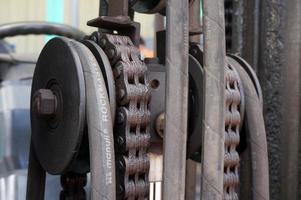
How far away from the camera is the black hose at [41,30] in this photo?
1.44m

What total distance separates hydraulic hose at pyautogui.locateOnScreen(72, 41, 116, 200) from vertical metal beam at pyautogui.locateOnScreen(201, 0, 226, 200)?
12cm

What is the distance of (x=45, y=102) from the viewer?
2.35 feet

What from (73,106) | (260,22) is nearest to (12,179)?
(73,106)

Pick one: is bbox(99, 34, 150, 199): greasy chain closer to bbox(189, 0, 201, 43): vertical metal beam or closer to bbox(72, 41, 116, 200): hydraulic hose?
bbox(72, 41, 116, 200): hydraulic hose

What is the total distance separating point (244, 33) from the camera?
1.04 m

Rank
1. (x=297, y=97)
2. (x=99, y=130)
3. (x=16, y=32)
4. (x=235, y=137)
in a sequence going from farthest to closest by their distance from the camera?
(x=16, y=32), (x=297, y=97), (x=235, y=137), (x=99, y=130)

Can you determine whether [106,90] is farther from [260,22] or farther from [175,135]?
[260,22]

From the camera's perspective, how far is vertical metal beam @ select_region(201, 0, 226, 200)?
0.67 m

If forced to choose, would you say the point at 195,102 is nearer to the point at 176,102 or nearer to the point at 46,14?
the point at 176,102

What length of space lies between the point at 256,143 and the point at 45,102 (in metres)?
0.33

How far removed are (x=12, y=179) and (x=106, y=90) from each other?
1.87ft

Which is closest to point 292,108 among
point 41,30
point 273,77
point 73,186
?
point 273,77

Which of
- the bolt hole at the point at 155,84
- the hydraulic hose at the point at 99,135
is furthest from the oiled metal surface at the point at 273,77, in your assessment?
the hydraulic hose at the point at 99,135

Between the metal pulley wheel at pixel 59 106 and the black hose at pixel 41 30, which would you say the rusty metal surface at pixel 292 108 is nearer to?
the metal pulley wheel at pixel 59 106
